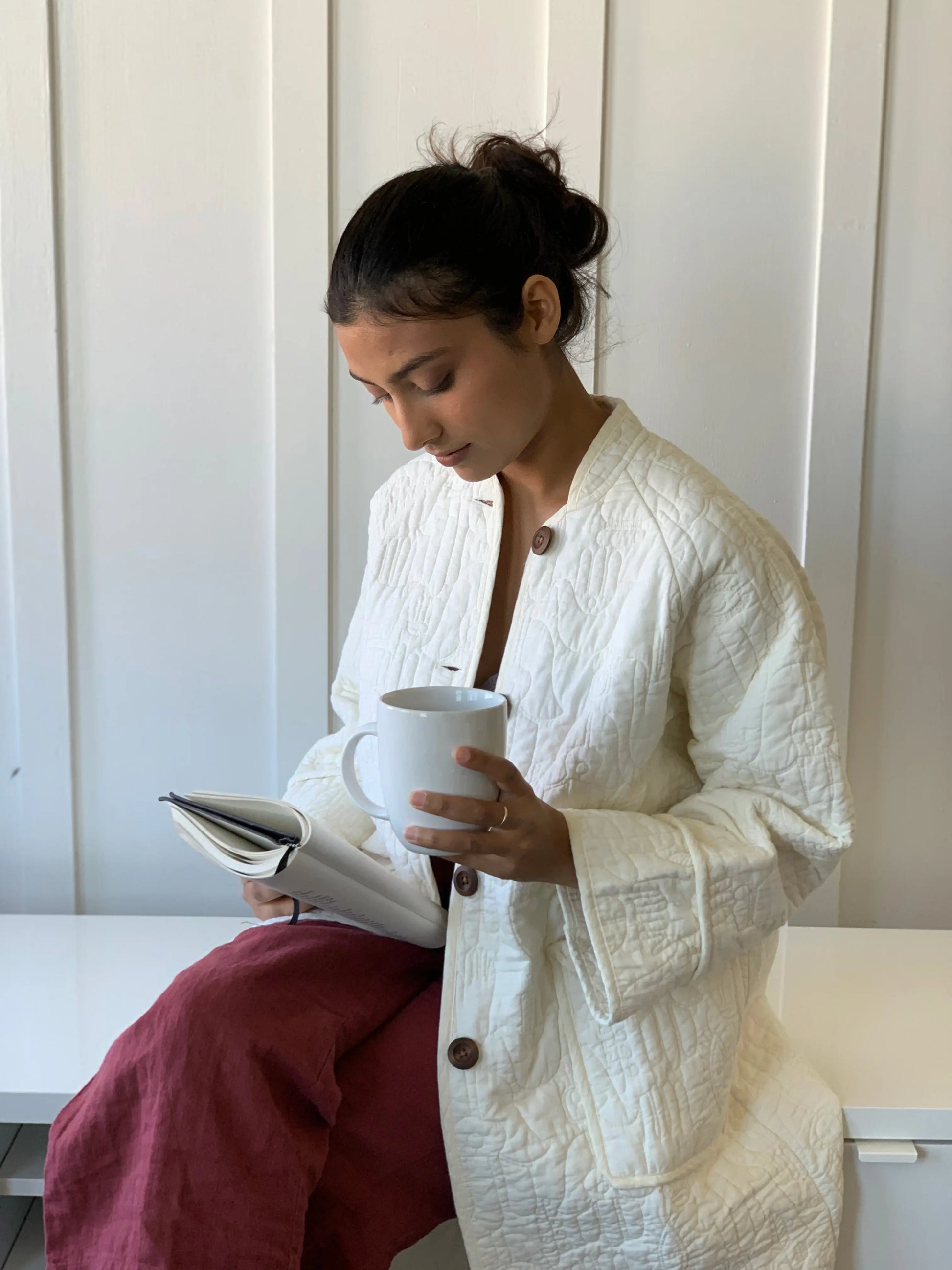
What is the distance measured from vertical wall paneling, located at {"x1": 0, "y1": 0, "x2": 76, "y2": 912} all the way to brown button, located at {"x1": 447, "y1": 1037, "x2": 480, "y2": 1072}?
76 centimetres

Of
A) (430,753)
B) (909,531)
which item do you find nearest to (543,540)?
(430,753)

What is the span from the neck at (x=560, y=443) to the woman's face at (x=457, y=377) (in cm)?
6

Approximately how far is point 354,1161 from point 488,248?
0.77 meters

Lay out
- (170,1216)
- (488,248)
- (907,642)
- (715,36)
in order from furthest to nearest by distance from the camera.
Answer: (907,642) → (715,36) → (488,248) → (170,1216)

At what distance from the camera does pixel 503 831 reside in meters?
0.83

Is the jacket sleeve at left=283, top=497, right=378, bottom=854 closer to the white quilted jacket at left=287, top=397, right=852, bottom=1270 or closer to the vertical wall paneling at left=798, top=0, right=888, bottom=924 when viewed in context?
the white quilted jacket at left=287, top=397, right=852, bottom=1270

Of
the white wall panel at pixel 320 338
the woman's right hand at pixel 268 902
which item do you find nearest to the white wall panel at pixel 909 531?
the white wall panel at pixel 320 338

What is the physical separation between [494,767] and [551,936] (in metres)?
0.27

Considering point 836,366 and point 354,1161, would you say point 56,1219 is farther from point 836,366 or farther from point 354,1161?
point 836,366

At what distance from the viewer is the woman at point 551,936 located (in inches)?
34.6

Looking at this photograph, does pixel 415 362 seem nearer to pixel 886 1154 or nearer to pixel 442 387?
pixel 442 387

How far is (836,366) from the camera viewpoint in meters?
1.37

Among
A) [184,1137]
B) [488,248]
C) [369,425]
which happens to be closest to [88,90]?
[369,425]

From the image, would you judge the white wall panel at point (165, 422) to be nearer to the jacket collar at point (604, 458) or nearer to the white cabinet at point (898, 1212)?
the jacket collar at point (604, 458)
